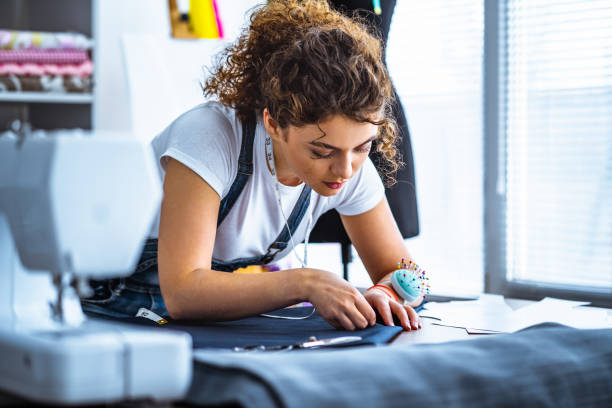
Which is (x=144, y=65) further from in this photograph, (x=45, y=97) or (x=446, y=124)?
(x=446, y=124)

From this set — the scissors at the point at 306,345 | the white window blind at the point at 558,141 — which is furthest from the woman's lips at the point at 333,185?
the white window blind at the point at 558,141

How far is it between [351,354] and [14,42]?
221 centimetres

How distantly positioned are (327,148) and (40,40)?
1.71m

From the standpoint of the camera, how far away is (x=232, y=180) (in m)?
Answer: 1.45

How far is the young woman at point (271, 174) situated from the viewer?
1.24 m

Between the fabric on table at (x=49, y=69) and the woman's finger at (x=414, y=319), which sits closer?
the woman's finger at (x=414, y=319)

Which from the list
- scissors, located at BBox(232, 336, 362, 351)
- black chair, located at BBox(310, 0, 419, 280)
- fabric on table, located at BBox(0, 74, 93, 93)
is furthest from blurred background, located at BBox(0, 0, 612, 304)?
scissors, located at BBox(232, 336, 362, 351)

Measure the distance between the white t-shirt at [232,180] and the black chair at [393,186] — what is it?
7.5 inches

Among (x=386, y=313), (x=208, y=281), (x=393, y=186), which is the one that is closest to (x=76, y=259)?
(x=208, y=281)

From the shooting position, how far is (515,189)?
118 inches

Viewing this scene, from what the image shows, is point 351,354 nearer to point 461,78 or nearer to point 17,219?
point 17,219

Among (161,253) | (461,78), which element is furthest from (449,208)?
(161,253)

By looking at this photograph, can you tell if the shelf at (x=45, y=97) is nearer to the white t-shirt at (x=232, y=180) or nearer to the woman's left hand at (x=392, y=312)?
the white t-shirt at (x=232, y=180)

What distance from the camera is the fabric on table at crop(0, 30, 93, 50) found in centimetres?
253
